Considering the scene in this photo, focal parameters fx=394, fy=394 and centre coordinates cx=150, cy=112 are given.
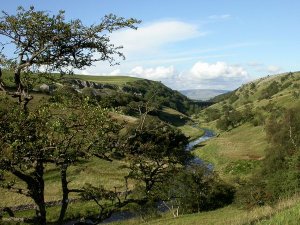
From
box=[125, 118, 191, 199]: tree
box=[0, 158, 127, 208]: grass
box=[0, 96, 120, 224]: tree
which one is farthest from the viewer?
box=[0, 158, 127, 208]: grass

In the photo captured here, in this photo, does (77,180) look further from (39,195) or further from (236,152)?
(39,195)

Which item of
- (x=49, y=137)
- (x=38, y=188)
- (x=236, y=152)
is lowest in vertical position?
(x=236, y=152)

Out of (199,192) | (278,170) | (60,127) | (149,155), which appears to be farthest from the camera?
(278,170)

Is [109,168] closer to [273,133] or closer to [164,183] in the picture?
[273,133]

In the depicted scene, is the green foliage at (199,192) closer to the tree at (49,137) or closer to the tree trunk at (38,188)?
the tree trunk at (38,188)

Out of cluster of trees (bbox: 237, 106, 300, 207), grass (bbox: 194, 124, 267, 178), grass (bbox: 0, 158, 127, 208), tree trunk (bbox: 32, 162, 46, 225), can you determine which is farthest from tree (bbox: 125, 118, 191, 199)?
grass (bbox: 194, 124, 267, 178)

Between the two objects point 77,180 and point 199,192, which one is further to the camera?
point 77,180

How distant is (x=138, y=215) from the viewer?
57.2 m

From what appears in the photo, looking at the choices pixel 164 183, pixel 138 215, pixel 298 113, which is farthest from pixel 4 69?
pixel 298 113

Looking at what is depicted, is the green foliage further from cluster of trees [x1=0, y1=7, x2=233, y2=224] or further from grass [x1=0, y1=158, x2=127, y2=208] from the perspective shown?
cluster of trees [x1=0, y1=7, x2=233, y2=224]

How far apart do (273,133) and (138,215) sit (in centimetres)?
5800

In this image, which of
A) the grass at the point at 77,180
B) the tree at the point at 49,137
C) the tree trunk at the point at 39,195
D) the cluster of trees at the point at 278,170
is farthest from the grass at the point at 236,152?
the tree at the point at 49,137

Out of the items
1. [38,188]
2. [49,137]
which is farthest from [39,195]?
[49,137]

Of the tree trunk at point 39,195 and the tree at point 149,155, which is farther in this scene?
the tree at point 149,155
